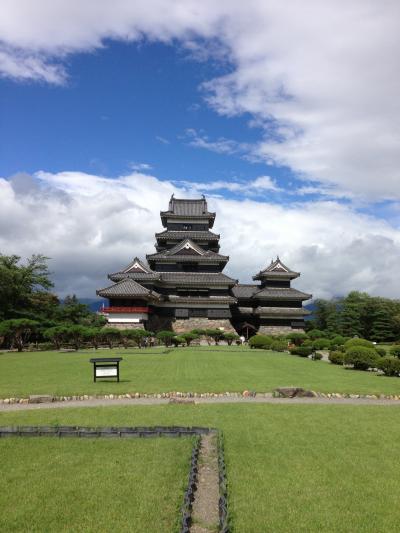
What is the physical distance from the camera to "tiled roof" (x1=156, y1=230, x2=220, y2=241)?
61875 mm

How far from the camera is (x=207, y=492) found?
761cm

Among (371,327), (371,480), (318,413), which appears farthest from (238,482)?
(371,327)

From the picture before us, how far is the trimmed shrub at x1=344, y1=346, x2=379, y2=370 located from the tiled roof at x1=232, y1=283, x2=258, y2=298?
35.0 meters

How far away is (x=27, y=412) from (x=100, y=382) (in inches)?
229

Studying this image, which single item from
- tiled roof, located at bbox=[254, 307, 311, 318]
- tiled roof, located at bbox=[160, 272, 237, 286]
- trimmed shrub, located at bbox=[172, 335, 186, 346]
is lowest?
trimmed shrub, located at bbox=[172, 335, 186, 346]

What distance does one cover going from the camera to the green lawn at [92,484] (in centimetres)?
640

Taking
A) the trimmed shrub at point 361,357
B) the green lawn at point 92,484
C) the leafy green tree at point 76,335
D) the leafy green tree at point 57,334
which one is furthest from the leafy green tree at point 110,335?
the green lawn at point 92,484

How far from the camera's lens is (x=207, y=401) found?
620 inches

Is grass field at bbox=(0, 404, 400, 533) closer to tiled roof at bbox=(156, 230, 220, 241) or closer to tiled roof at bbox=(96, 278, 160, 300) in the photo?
tiled roof at bbox=(96, 278, 160, 300)

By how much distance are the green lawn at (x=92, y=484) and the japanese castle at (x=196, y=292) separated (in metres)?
41.7

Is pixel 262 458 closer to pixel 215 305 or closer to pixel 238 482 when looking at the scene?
pixel 238 482

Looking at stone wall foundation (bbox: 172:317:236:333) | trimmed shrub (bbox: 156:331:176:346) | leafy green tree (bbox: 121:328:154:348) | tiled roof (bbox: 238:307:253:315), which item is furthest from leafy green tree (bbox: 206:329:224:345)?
tiled roof (bbox: 238:307:253:315)

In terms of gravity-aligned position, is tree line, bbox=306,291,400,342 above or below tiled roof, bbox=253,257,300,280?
below

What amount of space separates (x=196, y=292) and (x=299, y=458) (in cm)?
4892
